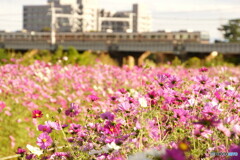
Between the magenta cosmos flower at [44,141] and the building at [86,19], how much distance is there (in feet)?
362

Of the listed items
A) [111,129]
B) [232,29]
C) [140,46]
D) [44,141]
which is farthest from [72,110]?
[232,29]

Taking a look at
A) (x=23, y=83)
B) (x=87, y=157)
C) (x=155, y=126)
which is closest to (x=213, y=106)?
(x=155, y=126)

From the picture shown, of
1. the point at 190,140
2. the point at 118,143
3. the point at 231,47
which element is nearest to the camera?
the point at 118,143

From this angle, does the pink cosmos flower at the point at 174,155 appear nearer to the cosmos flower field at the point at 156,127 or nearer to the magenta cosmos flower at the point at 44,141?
the cosmos flower field at the point at 156,127

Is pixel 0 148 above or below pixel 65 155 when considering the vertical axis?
below

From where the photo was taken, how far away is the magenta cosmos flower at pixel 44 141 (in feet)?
9.78

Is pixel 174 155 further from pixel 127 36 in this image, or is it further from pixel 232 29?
pixel 232 29

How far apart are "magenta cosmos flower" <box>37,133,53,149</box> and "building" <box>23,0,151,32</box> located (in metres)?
110

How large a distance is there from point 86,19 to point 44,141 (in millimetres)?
114269

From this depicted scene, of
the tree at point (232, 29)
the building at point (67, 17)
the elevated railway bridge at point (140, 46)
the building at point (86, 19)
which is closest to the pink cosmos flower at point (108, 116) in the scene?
the elevated railway bridge at point (140, 46)

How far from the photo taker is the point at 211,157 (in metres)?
2.62

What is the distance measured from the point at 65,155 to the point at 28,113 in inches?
168

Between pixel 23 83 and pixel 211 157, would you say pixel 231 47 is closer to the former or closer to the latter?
pixel 23 83

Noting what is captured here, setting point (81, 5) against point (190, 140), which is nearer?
point (190, 140)
